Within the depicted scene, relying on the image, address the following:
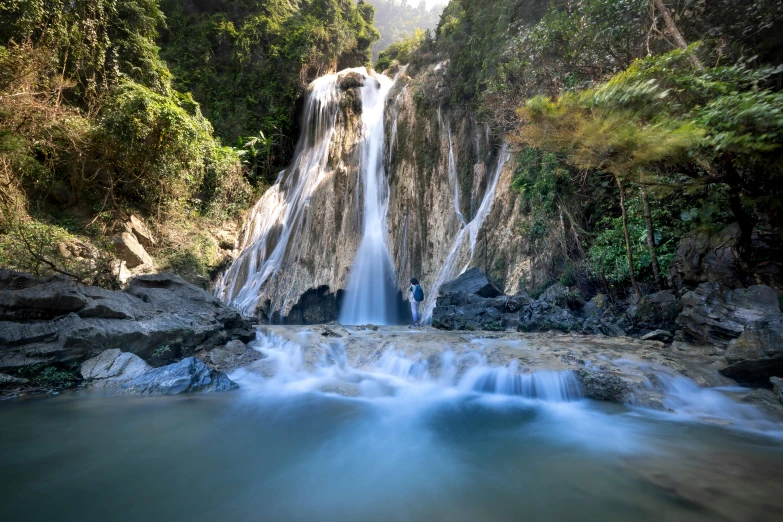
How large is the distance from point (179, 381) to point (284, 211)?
13299mm

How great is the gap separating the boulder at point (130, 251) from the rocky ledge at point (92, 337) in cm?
660

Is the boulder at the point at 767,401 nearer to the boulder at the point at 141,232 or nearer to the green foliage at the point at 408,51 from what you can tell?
the boulder at the point at 141,232

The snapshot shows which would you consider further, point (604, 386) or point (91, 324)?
point (91, 324)

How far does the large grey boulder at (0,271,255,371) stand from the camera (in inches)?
225

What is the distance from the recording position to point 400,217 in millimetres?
15758

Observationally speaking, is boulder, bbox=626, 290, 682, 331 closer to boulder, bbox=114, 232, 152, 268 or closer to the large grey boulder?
the large grey boulder

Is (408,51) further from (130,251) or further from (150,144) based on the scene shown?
(130,251)

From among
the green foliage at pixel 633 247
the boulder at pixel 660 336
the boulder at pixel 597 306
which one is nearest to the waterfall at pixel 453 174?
the green foliage at pixel 633 247

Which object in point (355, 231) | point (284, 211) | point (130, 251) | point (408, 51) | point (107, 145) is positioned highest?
point (408, 51)

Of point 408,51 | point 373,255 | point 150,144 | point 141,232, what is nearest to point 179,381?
point 373,255

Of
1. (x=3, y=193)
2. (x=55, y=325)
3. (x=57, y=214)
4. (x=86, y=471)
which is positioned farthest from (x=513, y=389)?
(x=57, y=214)

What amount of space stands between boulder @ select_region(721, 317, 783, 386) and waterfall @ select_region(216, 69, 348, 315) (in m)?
13.8

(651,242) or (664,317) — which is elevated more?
(651,242)

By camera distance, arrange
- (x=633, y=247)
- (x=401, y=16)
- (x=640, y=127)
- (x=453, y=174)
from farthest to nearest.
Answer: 1. (x=401, y=16)
2. (x=453, y=174)
3. (x=633, y=247)
4. (x=640, y=127)
